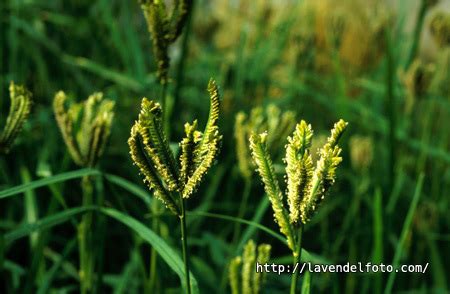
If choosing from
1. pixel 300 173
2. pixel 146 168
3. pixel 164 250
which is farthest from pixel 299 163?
pixel 164 250

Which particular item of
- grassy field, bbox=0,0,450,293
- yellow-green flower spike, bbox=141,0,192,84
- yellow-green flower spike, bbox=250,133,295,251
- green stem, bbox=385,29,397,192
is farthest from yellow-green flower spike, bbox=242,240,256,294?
green stem, bbox=385,29,397,192

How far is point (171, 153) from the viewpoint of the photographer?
486mm

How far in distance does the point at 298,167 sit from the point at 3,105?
4.05ft

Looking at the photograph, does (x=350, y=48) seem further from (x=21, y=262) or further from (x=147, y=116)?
(x=147, y=116)

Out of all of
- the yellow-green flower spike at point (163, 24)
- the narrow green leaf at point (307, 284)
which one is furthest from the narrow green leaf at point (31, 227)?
the narrow green leaf at point (307, 284)

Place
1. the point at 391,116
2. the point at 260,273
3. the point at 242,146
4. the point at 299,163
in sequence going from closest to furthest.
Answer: the point at 299,163 < the point at 260,273 < the point at 242,146 < the point at 391,116

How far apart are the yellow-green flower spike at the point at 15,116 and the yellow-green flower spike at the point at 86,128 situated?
0.18 feet

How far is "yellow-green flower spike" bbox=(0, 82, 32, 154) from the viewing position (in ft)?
2.12

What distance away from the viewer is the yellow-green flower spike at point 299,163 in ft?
1.52

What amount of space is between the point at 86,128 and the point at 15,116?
0.08 metres

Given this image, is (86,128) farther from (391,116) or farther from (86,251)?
(391,116)

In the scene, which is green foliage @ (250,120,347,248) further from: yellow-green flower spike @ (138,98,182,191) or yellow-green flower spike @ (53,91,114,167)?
yellow-green flower spike @ (53,91,114,167)

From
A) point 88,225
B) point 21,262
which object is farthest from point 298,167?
point 21,262

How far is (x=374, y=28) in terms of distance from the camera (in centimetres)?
150
